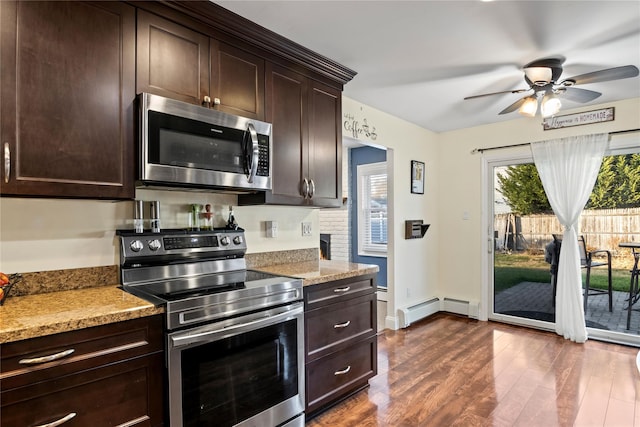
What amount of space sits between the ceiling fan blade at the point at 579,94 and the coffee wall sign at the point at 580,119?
111 cm

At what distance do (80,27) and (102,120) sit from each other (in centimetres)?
40

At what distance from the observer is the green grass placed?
3.67 m

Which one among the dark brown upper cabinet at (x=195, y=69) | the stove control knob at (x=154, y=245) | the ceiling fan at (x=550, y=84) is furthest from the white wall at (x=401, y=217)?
the ceiling fan at (x=550, y=84)

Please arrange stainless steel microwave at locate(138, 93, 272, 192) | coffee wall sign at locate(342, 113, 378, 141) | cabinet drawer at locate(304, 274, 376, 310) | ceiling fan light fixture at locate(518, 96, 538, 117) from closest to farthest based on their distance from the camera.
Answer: stainless steel microwave at locate(138, 93, 272, 192), cabinet drawer at locate(304, 274, 376, 310), ceiling fan light fixture at locate(518, 96, 538, 117), coffee wall sign at locate(342, 113, 378, 141)

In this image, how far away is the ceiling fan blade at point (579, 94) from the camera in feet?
8.60

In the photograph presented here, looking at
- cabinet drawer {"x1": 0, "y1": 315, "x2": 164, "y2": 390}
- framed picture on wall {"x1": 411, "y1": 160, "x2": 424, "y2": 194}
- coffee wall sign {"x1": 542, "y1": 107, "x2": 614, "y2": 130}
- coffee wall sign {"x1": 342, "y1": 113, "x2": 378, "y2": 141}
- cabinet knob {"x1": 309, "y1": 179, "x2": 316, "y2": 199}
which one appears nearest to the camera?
cabinet drawer {"x1": 0, "y1": 315, "x2": 164, "y2": 390}

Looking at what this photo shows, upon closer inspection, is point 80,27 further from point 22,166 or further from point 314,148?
point 314,148

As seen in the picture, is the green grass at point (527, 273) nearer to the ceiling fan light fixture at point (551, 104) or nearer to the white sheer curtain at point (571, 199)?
the white sheer curtain at point (571, 199)

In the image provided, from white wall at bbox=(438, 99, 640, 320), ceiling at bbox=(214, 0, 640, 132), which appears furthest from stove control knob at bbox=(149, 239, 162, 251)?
white wall at bbox=(438, 99, 640, 320)

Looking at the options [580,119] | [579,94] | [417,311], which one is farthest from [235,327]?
[580,119]

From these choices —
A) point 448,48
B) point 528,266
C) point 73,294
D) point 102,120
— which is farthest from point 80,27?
point 528,266

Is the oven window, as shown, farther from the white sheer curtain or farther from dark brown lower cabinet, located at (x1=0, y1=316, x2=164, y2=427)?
the white sheer curtain

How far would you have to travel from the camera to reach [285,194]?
2.38 m

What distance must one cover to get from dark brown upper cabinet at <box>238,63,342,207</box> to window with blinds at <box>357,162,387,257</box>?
2983 millimetres
